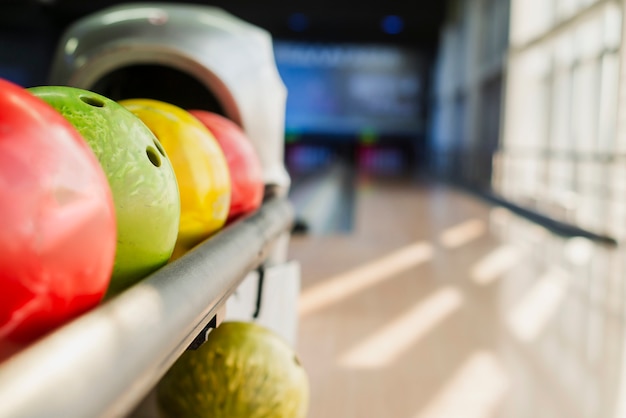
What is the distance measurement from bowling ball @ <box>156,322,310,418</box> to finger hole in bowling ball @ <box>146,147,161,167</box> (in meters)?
0.45

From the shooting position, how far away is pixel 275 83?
7.78 ft

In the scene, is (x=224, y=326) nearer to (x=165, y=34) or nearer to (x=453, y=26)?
(x=165, y=34)

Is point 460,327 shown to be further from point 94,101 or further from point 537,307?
point 94,101

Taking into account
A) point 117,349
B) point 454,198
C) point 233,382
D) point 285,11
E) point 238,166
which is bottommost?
point 454,198

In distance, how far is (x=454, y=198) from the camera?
968 cm

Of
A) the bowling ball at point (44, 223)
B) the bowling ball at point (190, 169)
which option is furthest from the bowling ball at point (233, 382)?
the bowling ball at point (44, 223)

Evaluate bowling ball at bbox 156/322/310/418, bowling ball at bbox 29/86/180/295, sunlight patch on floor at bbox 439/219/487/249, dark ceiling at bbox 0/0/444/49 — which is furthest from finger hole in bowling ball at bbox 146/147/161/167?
dark ceiling at bbox 0/0/444/49

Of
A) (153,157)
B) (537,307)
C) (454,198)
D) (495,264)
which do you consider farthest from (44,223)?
(454,198)

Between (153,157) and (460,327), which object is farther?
(460,327)

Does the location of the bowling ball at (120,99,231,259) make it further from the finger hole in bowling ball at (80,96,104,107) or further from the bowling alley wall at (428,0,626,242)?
the bowling alley wall at (428,0,626,242)

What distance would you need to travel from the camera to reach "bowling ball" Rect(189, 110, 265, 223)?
1.77 metres

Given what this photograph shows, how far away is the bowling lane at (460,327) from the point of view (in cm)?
187

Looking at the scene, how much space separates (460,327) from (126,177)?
1853 mm

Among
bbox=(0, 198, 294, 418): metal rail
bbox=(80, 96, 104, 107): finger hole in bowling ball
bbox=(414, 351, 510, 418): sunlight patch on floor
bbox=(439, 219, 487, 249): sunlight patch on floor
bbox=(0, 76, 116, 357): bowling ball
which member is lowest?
bbox=(439, 219, 487, 249): sunlight patch on floor
